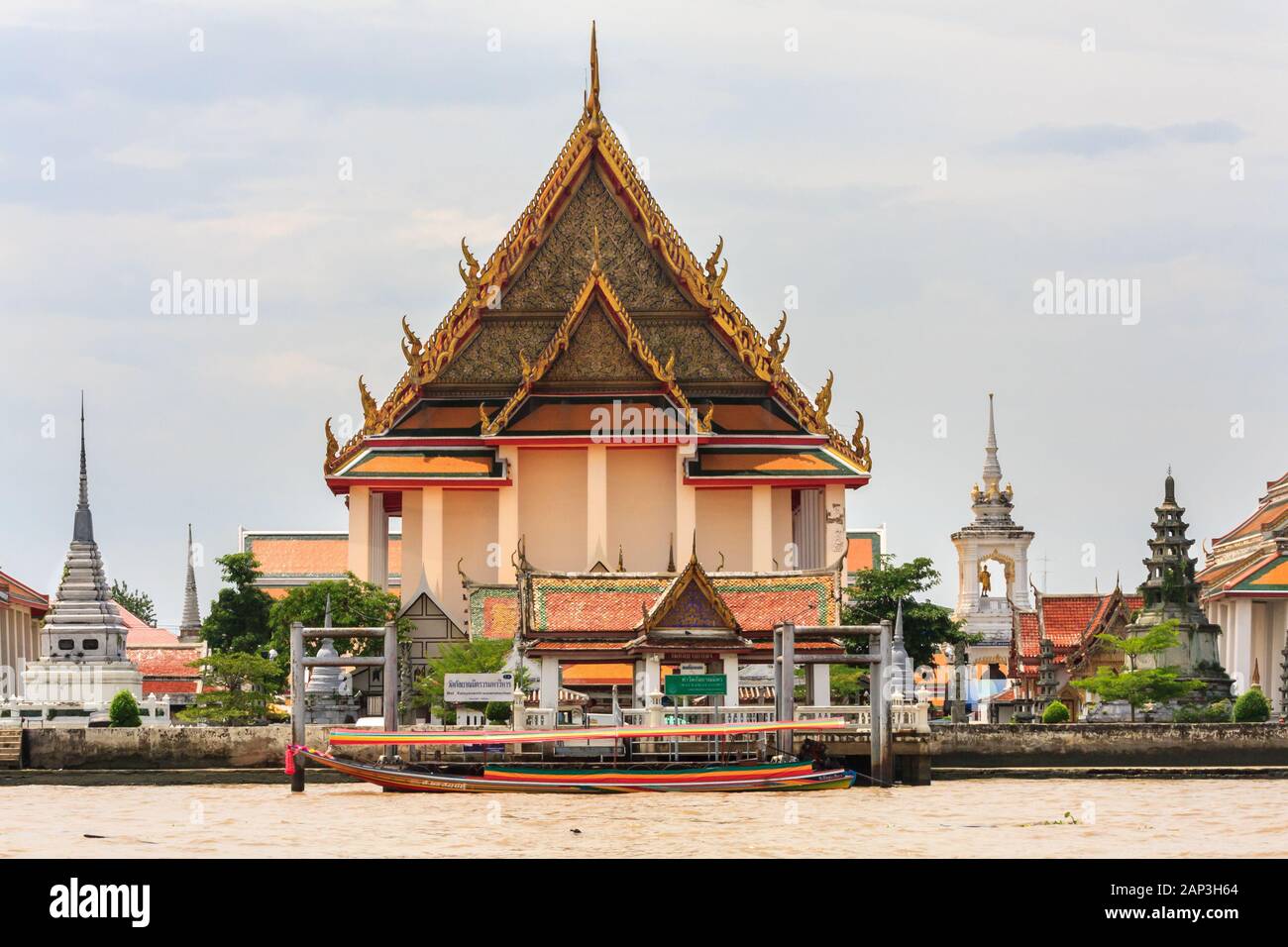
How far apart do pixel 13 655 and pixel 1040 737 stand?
38.9m

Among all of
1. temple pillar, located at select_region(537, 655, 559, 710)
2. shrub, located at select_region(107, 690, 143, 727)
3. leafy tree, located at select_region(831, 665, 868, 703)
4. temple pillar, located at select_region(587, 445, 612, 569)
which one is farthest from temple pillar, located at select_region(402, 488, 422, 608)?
temple pillar, located at select_region(537, 655, 559, 710)

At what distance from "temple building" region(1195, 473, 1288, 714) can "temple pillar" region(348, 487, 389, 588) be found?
18.4 metres

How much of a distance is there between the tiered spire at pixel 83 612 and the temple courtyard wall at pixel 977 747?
9583mm

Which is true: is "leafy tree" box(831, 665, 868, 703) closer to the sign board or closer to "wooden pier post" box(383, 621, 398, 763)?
the sign board

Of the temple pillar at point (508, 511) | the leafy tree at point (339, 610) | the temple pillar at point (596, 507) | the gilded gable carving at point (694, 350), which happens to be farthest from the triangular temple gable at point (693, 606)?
the gilded gable carving at point (694, 350)

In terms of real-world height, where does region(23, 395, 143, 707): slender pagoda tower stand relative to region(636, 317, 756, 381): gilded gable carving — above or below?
below

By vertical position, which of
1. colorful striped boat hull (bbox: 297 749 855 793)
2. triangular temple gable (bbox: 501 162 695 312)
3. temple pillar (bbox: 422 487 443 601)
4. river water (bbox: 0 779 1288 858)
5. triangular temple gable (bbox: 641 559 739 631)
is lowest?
river water (bbox: 0 779 1288 858)

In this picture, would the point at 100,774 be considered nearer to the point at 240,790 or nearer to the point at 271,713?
the point at 240,790

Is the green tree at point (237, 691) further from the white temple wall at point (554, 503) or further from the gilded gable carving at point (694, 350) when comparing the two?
the gilded gable carving at point (694, 350)

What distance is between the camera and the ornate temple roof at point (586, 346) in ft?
192

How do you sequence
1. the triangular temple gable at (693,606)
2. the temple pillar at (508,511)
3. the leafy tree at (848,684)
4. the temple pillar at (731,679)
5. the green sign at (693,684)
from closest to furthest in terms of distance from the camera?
the green sign at (693,684), the temple pillar at (731,679), the triangular temple gable at (693,606), the leafy tree at (848,684), the temple pillar at (508,511)

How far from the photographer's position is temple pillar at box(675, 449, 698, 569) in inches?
2299

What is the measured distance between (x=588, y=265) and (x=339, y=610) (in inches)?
409
